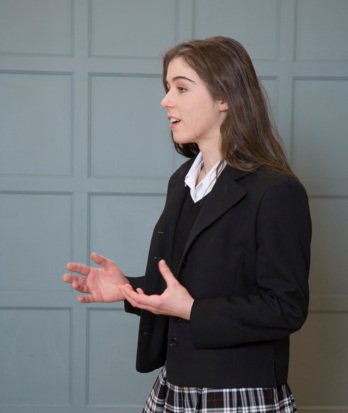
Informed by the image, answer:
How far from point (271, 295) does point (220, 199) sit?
0.24m

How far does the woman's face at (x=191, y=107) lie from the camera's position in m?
1.71

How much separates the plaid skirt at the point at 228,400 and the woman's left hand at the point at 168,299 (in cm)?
20

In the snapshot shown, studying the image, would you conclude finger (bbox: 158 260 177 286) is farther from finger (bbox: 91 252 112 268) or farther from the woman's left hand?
finger (bbox: 91 252 112 268)

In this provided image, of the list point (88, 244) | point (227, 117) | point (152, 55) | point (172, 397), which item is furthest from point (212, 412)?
point (152, 55)

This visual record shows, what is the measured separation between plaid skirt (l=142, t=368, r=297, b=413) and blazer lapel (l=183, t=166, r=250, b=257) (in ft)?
1.05

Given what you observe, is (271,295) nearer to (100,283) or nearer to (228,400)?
(228,400)

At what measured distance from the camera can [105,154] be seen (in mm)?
3119

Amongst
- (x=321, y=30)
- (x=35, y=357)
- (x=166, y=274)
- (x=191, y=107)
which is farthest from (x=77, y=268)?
(x=321, y=30)

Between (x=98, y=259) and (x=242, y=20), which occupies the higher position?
(x=242, y=20)

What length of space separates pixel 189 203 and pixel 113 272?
0.25m

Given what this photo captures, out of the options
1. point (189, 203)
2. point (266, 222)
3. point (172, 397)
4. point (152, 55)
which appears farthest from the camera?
point (152, 55)

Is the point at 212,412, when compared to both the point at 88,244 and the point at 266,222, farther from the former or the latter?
the point at 88,244

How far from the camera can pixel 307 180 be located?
3.15 meters

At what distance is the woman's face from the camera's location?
5.61 feet
